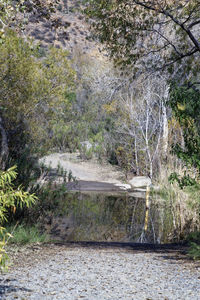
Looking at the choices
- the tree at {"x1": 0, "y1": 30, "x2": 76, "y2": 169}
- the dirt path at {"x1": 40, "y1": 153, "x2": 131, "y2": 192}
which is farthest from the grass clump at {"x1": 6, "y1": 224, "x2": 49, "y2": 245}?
the dirt path at {"x1": 40, "y1": 153, "x2": 131, "y2": 192}

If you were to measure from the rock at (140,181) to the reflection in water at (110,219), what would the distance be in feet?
10.3

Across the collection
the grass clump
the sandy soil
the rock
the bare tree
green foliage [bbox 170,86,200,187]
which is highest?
the bare tree

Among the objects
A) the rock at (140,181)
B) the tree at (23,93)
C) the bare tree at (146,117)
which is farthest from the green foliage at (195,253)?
the rock at (140,181)

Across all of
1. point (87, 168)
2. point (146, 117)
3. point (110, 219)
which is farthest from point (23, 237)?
point (87, 168)

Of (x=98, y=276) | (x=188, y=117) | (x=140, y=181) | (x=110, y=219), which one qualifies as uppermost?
(x=188, y=117)

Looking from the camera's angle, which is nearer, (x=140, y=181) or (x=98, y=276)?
(x=98, y=276)

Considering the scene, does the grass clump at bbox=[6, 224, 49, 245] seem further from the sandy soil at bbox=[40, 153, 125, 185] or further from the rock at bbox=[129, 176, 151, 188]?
the sandy soil at bbox=[40, 153, 125, 185]

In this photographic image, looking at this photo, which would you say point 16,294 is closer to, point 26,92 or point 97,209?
point 26,92

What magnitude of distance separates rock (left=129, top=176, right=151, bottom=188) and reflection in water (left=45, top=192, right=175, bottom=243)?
3145mm

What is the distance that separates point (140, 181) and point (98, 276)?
50.0 feet

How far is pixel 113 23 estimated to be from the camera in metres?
7.99

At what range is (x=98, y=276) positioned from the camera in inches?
205

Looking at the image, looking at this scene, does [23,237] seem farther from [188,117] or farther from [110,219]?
[110,219]

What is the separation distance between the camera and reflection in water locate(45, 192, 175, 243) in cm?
1036
